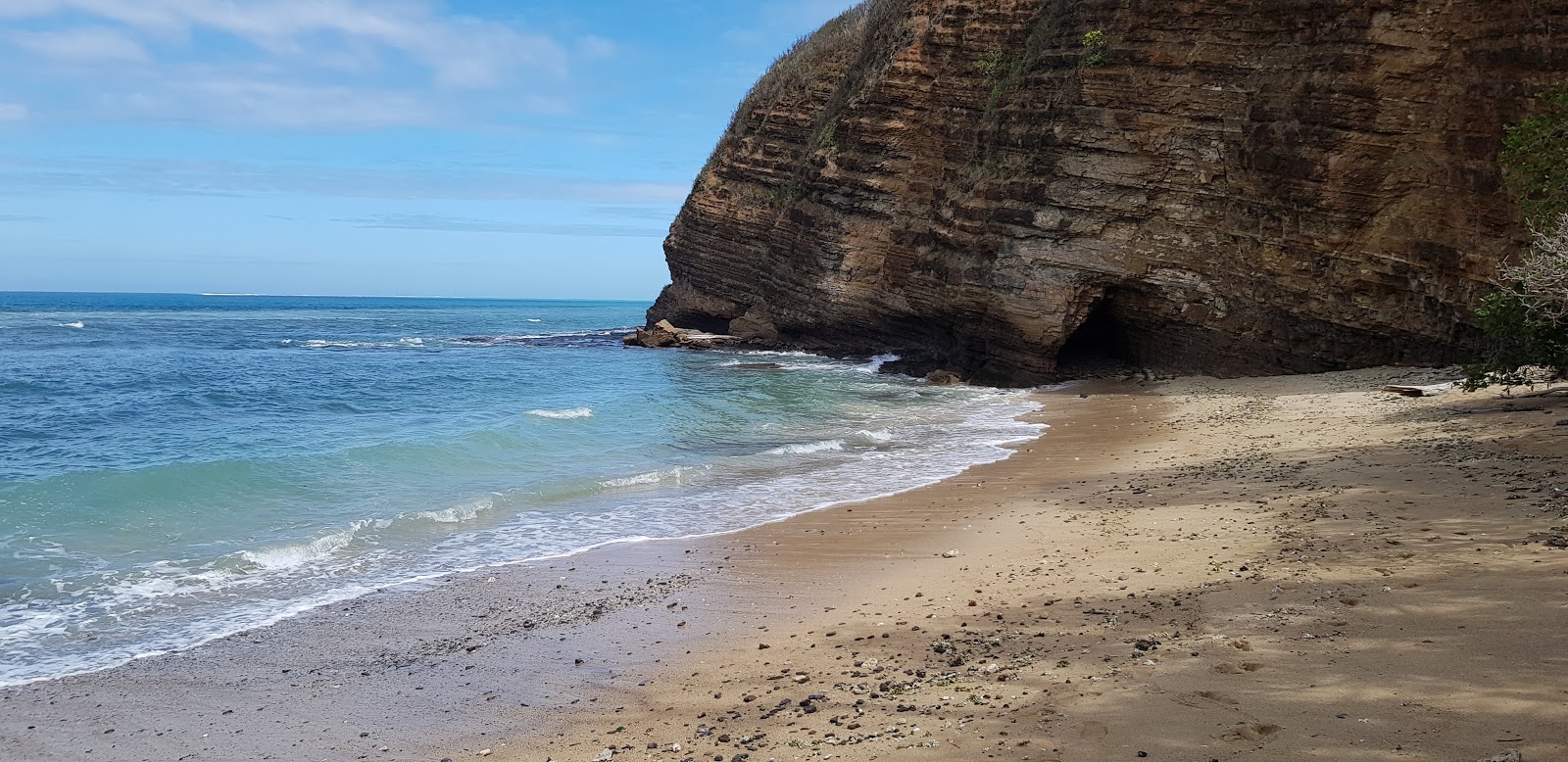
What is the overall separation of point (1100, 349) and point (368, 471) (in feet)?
57.1

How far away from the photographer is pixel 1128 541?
7797mm

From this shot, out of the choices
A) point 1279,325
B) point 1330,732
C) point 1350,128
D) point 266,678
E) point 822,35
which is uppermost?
point 822,35

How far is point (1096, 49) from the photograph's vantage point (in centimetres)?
2205

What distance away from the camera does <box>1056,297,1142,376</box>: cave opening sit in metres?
23.5

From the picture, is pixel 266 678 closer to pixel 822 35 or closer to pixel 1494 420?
pixel 1494 420

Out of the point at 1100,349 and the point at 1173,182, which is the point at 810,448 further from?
the point at 1100,349

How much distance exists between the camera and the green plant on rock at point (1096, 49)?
21828 mm

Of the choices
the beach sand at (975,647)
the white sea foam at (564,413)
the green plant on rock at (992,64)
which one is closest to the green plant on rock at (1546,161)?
the beach sand at (975,647)

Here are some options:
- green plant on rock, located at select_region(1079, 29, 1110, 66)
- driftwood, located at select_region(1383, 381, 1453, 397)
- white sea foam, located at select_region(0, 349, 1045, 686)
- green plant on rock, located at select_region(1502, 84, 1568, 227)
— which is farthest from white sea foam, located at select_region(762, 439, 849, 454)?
green plant on rock, located at select_region(1079, 29, 1110, 66)

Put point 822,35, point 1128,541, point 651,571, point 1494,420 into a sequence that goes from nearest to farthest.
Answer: point 1128,541 → point 651,571 → point 1494,420 → point 822,35

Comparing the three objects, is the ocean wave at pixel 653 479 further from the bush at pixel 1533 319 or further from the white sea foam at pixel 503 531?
the bush at pixel 1533 319

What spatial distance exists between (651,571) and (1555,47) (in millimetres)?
15721

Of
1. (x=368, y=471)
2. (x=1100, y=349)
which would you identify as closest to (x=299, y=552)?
(x=368, y=471)

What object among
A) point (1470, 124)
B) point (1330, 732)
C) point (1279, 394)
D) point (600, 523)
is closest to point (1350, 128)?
point (1470, 124)
